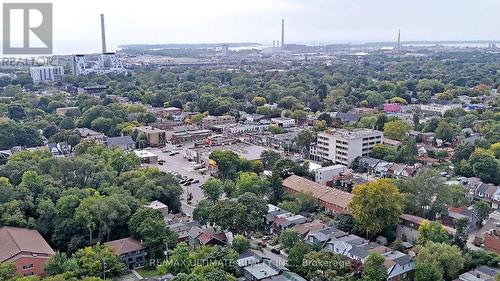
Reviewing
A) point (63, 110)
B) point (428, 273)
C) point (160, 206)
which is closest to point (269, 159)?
point (160, 206)

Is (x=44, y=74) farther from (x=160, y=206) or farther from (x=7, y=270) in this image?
(x=7, y=270)

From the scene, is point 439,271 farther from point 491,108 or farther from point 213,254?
point 491,108

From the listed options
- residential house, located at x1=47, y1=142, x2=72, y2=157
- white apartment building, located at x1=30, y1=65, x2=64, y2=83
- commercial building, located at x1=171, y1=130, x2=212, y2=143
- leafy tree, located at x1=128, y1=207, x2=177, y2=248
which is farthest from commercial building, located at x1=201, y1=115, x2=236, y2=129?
white apartment building, located at x1=30, y1=65, x2=64, y2=83

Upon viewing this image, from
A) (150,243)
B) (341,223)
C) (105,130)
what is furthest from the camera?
(105,130)

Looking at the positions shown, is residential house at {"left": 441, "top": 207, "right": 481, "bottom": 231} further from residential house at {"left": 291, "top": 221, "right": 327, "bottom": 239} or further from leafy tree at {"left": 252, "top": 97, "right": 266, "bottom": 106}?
leafy tree at {"left": 252, "top": 97, "right": 266, "bottom": 106}

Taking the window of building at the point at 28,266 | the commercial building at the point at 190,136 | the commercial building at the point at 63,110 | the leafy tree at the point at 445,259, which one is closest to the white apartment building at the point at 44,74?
the commercial building at the point at 63,110

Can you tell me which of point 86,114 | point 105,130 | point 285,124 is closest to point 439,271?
point 285,124
